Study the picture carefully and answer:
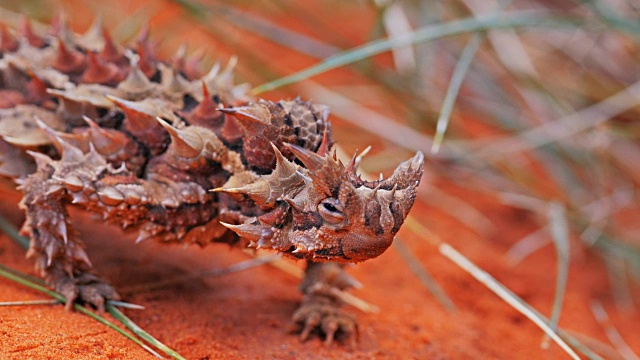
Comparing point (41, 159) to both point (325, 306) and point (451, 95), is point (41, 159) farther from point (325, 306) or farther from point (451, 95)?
point (451, 95)

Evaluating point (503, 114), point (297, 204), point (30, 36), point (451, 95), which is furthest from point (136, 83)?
point (503, 114)

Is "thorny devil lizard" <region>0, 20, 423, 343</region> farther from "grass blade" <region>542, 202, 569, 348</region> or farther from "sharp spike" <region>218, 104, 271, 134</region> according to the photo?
"grass blade" <region>542, 202, 569, 348</region>

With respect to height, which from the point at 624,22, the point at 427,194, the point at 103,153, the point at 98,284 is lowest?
the point at 98,284

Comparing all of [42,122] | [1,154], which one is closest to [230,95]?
[42,122]

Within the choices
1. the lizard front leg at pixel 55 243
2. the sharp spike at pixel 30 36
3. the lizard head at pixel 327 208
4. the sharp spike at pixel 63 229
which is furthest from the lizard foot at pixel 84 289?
the sharp spike at pixel 30 36

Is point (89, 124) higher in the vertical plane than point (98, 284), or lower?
higher

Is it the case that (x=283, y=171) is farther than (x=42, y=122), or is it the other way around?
(x=42, y=122)

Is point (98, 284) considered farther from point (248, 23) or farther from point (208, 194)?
point (248, 23)

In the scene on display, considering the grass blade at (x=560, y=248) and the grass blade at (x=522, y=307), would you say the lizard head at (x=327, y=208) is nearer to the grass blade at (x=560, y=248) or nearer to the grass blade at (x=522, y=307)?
the grass blade at (x=522, y=307)
